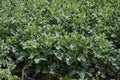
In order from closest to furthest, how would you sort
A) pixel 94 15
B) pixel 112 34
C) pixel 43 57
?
1. pixel 43 57
2. pixel 112 34
3. pixel 94 15

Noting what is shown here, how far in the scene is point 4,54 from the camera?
3.80m

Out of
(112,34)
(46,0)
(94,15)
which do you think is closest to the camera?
(112,34)

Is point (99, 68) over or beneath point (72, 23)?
beneath

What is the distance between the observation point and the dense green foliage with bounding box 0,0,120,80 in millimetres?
3713

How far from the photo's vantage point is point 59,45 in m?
3.73

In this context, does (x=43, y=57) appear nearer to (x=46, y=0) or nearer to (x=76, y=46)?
(x=76, y=46)

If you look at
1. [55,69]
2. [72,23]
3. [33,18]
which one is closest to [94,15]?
[72,23]

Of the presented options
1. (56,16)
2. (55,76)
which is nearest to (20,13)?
(56,16)

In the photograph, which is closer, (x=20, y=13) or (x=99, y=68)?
(x=99, y=68)

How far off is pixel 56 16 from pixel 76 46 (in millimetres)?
922

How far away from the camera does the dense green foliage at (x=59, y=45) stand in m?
3.71

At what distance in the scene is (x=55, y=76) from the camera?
3.76 metres

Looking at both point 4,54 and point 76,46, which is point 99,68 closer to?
point 76,46

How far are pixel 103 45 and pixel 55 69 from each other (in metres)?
0.67
